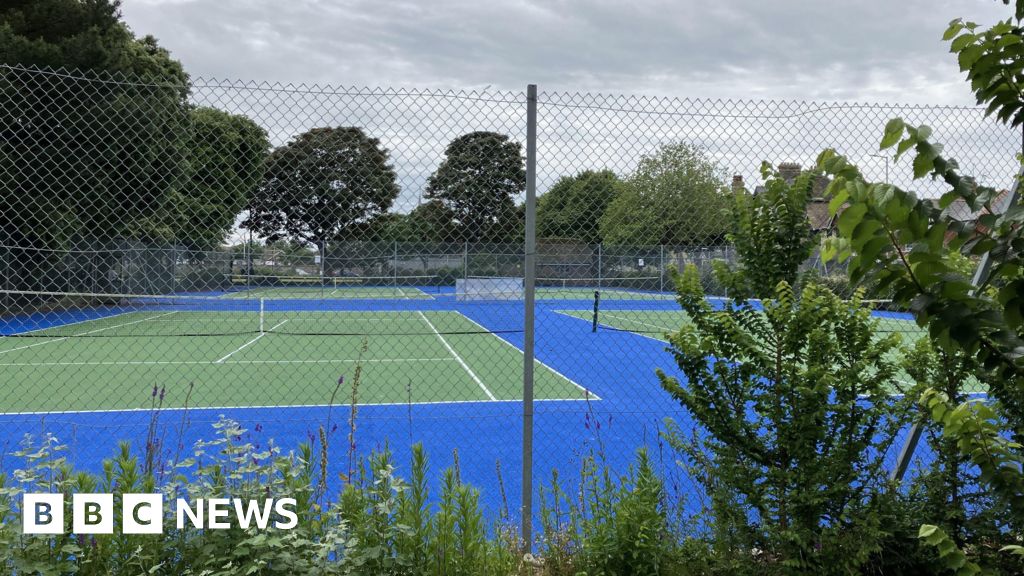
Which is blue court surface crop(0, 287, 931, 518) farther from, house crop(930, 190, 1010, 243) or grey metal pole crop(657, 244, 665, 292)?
house crop(930, 190, 1010, 243)

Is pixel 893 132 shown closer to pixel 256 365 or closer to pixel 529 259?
pixel 529 259

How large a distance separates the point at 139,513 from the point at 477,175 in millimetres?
3601

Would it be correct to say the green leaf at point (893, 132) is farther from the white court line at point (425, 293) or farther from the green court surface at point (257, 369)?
the white court line at point (425, 293)

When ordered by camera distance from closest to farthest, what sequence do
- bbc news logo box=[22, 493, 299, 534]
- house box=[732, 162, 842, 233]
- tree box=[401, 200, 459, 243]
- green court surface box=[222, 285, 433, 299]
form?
bbc news logo box=[22, 493, 299, 534] → house box=[732, 162, 842, 233] → tree box=[401, 200, 459, 243] → green court surface box=[222, 285, 433, 299]

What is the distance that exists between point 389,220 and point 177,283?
53.4ft

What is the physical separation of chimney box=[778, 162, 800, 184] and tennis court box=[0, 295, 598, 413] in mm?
3521

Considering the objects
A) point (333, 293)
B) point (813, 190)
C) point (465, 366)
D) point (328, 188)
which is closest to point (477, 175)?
point (328, 188)

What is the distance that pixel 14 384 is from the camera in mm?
12438

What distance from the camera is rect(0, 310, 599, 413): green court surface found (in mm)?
11523

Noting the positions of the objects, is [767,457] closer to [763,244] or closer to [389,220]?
[763,244]

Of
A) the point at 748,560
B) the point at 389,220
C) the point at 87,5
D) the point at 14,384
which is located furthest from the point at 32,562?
the point at 87,5

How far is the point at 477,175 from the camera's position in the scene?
595 cm

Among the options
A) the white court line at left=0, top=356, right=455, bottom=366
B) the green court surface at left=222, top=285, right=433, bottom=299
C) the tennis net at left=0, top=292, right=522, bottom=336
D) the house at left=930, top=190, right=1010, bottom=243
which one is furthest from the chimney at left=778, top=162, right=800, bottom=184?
the tennis net at left=0, top=292, right=522, bottom=336

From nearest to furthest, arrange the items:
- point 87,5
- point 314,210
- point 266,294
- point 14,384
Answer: point 314,210 → point 14,384 → point 266,294 → point 87,5
